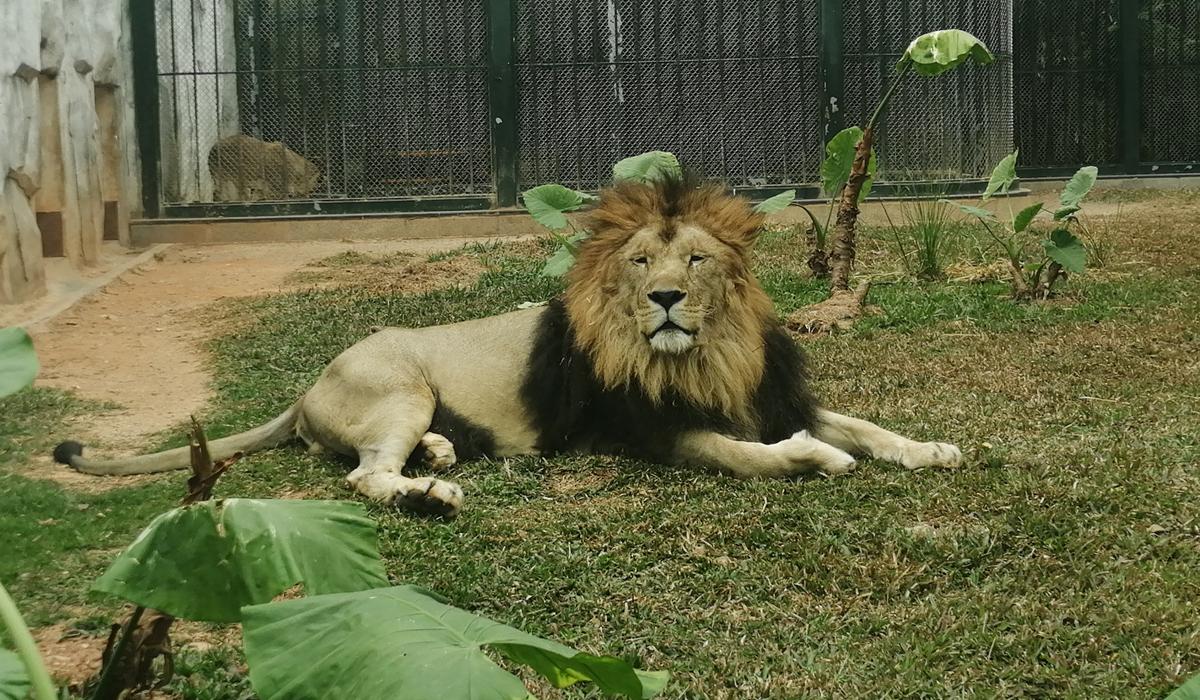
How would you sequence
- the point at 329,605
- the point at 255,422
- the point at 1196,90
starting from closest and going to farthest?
the point at 329,605 < the point at 255,422 < the point at 1196,90

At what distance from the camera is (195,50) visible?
11.2 metres

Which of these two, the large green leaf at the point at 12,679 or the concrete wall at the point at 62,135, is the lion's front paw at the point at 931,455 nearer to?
the large green leaf at the point at 12,679

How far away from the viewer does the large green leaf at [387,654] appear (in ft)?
5.12

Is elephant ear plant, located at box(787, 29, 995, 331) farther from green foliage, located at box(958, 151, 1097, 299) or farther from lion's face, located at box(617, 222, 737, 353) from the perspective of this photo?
lion's face, located at box(617, 222, 737, 353)

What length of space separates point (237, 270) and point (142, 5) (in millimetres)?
2673

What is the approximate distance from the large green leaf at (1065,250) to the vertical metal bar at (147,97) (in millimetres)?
7064

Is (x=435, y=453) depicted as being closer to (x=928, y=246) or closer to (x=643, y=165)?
(x=643, y=165)

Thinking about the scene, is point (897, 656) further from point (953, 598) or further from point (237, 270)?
point (237, 270)

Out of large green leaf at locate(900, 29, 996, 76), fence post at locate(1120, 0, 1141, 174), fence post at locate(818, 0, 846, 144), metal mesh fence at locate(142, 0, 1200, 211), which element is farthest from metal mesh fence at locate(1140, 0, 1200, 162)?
large green leaf at locate(900, 29, 996, 76)

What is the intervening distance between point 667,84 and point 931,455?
7631 millimetres

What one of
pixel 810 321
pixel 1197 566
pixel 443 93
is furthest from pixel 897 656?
pixel 443 93

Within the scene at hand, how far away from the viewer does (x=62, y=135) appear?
8.85m

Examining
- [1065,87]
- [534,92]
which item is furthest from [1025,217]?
[1065,87]

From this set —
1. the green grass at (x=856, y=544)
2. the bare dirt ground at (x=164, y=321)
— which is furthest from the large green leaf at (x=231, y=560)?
the bare dirt ground at (x=164, y=321)
